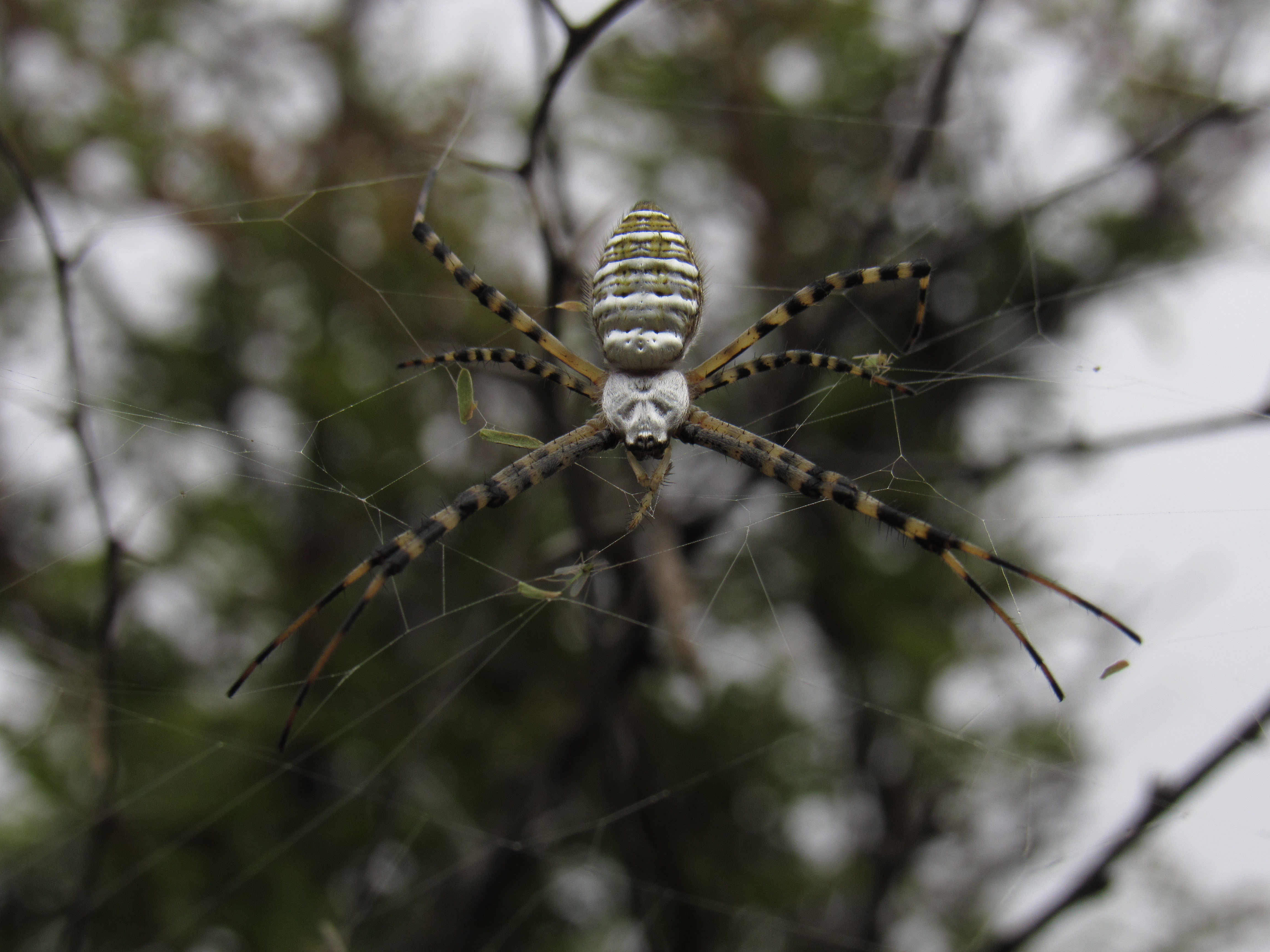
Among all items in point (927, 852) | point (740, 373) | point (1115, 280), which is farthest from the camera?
point (1115, 280)

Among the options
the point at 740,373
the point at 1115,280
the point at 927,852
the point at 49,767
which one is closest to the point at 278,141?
the point at 49,767

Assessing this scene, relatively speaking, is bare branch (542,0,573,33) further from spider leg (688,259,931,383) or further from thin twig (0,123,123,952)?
thin twig (0,123,123,952)

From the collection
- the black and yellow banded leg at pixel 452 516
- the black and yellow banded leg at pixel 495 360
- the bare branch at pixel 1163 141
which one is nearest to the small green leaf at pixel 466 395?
the black and yellow banded leg at pixel 495 360

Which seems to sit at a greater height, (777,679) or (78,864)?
(777,679)

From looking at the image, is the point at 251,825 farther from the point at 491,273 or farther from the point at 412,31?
the point at 412,31

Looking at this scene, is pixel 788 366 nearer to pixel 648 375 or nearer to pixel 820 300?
pixel 820 300

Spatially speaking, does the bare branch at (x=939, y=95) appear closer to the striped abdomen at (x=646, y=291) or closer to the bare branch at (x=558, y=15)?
the striped abdomen at (x=646, y=291)

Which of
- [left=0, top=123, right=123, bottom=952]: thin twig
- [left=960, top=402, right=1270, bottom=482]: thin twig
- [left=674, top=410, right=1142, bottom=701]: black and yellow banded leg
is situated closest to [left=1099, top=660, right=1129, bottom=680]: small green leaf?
[left=674, top=410, right=1142, bottom=701]: black and yellow banded leg

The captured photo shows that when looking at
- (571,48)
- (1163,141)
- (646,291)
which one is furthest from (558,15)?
(1163,141)

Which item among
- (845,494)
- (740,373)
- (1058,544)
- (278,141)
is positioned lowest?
(845,494)
